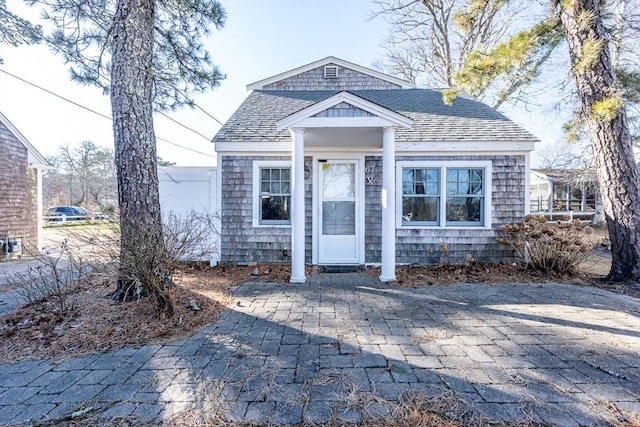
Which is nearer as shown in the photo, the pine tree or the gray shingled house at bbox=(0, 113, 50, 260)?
the pine tree

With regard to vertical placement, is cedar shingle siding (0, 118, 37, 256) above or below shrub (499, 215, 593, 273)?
above

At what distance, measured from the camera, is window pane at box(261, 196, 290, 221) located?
6.78m

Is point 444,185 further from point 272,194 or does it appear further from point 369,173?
point 272,194

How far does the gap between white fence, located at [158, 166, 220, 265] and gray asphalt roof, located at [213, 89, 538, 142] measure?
97 centimetres

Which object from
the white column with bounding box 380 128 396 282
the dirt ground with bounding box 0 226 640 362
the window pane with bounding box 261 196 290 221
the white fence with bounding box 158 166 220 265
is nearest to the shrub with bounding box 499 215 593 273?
the dirt ground with bounding box 0 226 640 362

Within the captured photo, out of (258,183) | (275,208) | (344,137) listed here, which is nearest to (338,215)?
(275,208)

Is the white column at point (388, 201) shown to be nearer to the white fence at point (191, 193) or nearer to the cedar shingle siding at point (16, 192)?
the white fence at point (191, 193)

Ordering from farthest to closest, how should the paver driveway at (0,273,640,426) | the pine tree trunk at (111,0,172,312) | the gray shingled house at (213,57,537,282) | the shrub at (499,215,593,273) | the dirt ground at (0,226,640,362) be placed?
the gray shingled house at (213,57,537,282) → the shrub at (499,215,593,273) → the pine tree trunk at (111,0,172,312) → the dirt ground at (0,226,640,362) → the paver driveway at (0,273,640,426)

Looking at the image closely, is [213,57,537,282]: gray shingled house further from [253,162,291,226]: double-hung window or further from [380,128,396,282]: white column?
[380,128,396,282]: white column

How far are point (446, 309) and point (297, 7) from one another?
1020cm

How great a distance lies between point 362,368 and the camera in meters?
2.56

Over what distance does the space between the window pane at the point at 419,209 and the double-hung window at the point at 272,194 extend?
272 cm

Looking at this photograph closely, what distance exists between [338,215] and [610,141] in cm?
510

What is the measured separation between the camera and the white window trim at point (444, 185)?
21.6 ft
